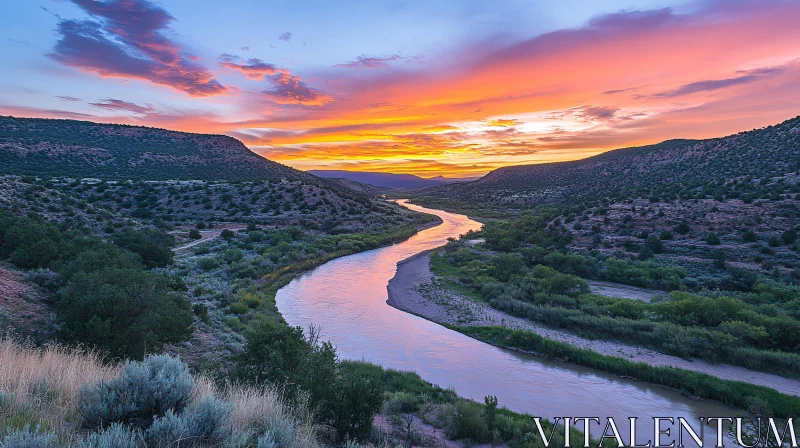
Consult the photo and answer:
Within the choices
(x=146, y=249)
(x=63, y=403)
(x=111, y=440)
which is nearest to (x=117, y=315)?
(x=63, y=403)

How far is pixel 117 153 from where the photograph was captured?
65.2 metres

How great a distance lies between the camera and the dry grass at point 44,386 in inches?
164

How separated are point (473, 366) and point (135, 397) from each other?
1221 cm

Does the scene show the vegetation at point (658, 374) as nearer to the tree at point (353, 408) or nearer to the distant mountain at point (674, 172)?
the tree at point (353, 408)

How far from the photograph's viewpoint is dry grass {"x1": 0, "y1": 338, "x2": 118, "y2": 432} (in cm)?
418

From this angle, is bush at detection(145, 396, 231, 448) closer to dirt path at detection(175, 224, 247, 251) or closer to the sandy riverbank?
the sandy riverbank

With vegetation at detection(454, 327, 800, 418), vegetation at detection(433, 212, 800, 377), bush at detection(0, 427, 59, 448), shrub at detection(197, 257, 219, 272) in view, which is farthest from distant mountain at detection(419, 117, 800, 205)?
bush at detection(0, 427, 59, 448)

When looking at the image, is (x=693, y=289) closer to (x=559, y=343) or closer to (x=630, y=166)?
(x=559, y=343)

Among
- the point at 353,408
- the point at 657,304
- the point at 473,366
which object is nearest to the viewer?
the point at 353,408

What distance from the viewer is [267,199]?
1923 inches

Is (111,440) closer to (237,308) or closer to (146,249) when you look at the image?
(237,308)

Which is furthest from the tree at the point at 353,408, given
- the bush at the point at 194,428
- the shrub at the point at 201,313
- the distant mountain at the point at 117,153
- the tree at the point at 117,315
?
the distant mountain at the point at 117,153

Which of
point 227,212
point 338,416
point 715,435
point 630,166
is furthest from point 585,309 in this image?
point 630,166

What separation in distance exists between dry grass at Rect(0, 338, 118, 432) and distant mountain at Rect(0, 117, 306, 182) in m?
55.1
